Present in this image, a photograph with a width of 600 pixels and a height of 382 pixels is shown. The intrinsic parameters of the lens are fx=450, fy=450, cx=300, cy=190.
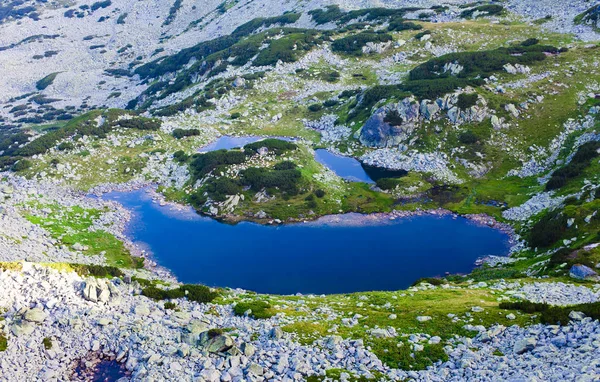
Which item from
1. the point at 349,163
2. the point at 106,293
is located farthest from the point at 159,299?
the point at 349,163

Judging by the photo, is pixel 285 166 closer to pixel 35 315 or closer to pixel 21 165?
pixel 21 165

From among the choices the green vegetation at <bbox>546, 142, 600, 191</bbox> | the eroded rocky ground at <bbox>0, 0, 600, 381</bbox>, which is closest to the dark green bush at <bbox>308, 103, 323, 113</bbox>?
the eroded rocky ground at <bbox>0, 0, 600, 381</bbox>

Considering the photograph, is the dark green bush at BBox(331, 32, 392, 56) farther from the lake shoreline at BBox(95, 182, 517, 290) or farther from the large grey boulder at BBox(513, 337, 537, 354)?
the large grey boulder at BBox(513, 337, 537, 354)

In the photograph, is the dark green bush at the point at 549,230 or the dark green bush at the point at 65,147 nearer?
the dark green bush at the point at 549,230

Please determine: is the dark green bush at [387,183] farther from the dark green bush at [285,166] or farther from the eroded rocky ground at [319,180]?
the dark green bush at [285,166]

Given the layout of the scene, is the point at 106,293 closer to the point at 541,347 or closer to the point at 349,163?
the point at 541,347

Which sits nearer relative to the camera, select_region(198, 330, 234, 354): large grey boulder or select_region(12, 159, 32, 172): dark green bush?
select_region(198, 330, 234, 354): large grey boulder

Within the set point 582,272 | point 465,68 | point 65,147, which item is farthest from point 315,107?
point 582,272

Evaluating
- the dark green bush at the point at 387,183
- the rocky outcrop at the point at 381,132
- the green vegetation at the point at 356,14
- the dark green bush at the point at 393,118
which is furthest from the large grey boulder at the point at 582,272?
the green vegetation at the point at 356,14

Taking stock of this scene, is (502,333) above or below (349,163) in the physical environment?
above
